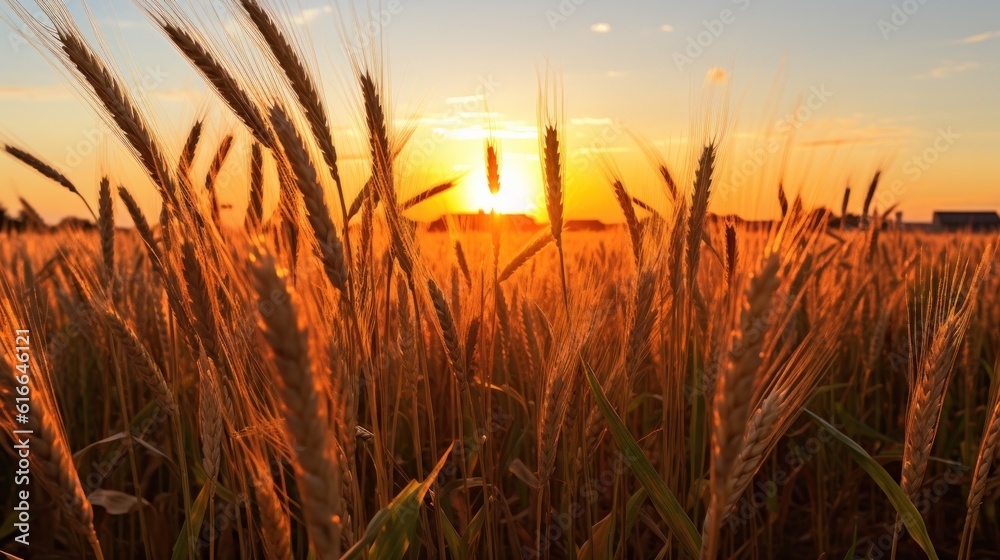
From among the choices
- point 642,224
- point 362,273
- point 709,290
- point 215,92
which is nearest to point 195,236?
point 215,92

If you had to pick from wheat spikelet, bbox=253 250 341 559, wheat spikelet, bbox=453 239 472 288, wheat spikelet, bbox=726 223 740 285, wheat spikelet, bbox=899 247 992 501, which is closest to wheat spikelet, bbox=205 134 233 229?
wheat spikelet, bbox=453 239 472 288

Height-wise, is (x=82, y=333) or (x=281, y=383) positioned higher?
(x=281, y=383)

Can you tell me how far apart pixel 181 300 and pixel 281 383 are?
849 mm

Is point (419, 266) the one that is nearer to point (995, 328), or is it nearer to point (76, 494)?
point (76, 494)

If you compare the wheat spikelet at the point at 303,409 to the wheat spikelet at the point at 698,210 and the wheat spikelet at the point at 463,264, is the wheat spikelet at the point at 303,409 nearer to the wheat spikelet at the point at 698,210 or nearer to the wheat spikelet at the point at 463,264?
the wheat spikelet at the point at 698,210

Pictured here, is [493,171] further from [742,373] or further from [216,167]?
[742,373]

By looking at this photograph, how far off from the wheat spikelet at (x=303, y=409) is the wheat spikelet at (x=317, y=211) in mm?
513

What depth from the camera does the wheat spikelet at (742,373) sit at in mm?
958

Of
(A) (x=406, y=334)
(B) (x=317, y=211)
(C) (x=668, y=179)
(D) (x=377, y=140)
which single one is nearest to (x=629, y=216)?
(C) (x=668, y=179)

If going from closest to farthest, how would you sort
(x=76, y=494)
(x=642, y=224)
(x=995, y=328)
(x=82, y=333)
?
1. (x=76, y=494)
2. (x=642, y=224)
3. (x=82, y=333)
4. (x=995, y=328)

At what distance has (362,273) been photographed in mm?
1789

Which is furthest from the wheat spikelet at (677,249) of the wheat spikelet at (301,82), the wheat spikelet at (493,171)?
the wheat spikelet at (301,82)

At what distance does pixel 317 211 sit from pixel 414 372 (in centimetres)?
93

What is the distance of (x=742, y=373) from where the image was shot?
966 millimetres
